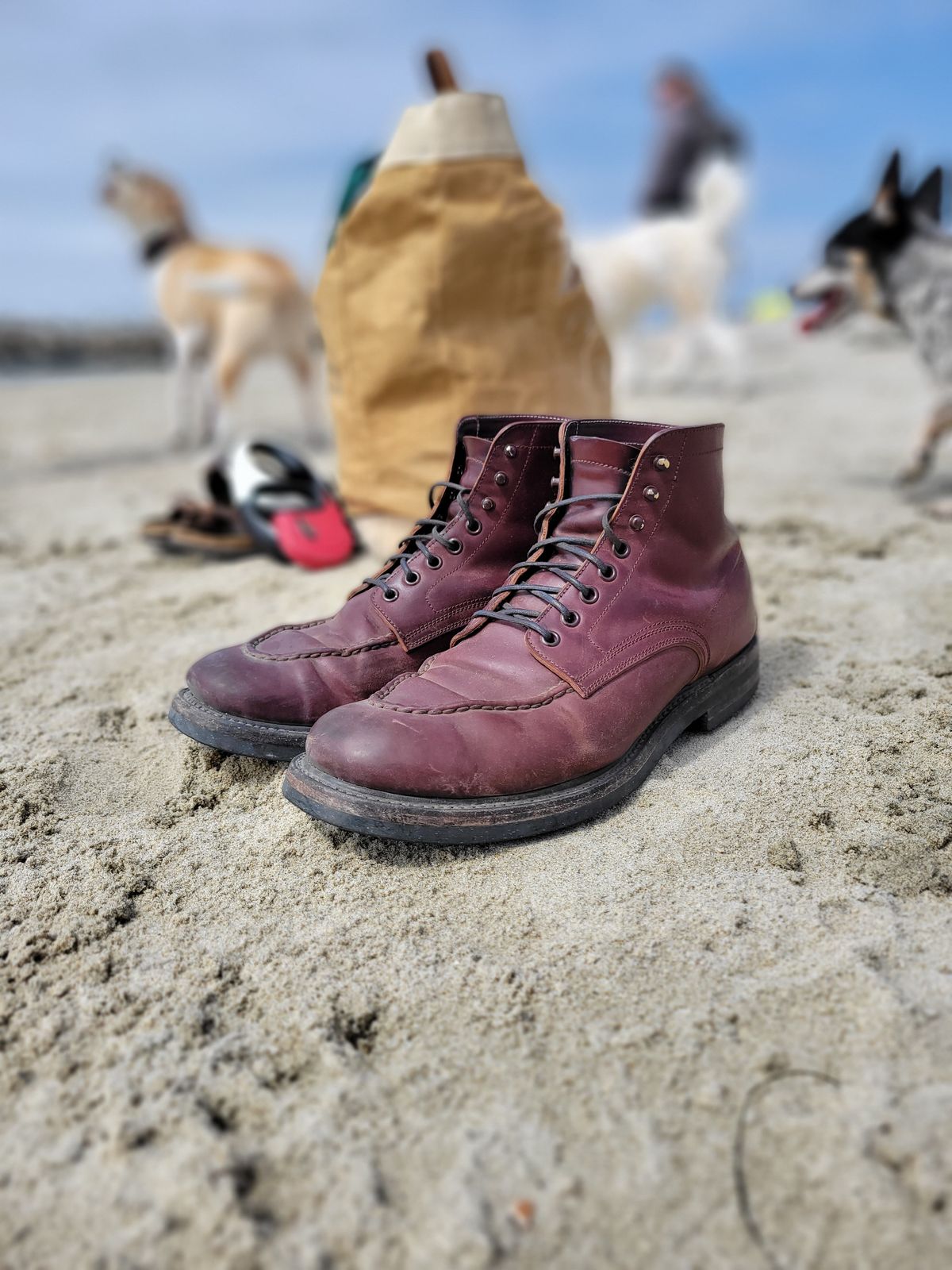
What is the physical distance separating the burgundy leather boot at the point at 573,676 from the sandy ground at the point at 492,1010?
7 cm

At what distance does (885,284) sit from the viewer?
10.6ft

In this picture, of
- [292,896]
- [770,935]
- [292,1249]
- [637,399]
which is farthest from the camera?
[637,399]

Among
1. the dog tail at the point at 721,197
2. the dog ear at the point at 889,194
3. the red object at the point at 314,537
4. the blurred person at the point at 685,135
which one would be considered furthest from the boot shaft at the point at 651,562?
the blurred person at the point at 685,135

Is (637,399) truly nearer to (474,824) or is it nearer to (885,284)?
(885,284)

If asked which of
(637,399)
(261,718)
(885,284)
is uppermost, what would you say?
(885,284)

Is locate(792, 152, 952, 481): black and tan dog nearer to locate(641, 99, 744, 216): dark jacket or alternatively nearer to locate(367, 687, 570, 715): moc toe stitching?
locate(367, 687, 570, 715): moc toe stitching

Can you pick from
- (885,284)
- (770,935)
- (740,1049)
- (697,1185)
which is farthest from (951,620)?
(885,284)

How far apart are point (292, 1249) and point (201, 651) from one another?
4.37 feet

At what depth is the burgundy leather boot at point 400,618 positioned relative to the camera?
130 centimetres

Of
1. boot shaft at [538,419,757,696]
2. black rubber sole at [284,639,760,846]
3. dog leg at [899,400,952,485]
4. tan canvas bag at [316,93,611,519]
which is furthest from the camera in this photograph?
dog leg at [899,400,952,485]

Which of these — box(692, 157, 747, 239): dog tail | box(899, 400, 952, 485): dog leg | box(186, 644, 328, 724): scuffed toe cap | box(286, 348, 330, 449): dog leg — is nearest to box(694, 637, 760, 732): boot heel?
box(186, 644, 328, 724): scuffed toe cap

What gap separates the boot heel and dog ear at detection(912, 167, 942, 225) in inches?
96.6

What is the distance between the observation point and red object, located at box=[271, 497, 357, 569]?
238 centimetres

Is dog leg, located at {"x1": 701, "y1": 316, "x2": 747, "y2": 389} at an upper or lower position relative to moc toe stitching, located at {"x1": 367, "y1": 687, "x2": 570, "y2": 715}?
lower
